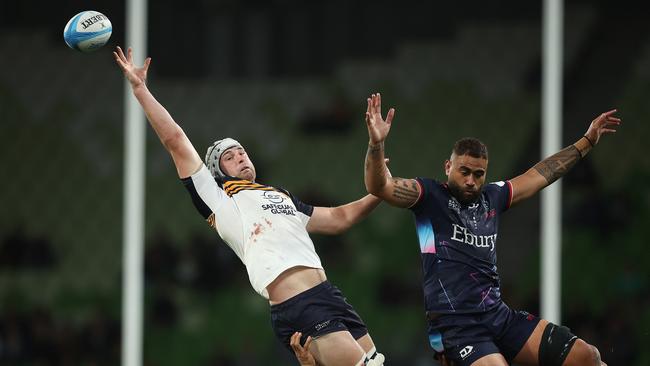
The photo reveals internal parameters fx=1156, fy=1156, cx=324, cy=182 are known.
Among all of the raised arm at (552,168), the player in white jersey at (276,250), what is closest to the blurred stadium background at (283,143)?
the raised arm at (552,168)

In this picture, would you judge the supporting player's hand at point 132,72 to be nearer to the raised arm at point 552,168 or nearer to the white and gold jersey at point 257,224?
the white and gold jersey at point 257,224

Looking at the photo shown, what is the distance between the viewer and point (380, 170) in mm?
5527

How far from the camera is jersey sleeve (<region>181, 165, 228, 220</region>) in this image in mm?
5914

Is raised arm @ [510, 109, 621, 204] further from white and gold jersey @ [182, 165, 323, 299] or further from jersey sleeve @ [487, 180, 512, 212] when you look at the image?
white and gold jersey @ [182, 165, 323, 299]

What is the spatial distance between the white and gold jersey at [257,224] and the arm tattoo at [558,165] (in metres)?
1.29

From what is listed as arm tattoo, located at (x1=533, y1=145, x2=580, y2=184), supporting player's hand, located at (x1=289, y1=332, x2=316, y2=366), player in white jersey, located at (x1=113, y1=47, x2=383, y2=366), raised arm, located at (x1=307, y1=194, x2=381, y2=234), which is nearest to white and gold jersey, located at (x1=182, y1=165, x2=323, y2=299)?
player in white jersey, located at (x1=113, y1=47, x2=383, y2=366)

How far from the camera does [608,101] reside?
12562 mm

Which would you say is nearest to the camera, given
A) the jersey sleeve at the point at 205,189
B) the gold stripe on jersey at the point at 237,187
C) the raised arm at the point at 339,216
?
the jersey sleeve at the point at 205,189

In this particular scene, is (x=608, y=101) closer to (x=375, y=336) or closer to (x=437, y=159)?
(x=437, y=159)

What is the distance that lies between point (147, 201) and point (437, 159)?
132 inches

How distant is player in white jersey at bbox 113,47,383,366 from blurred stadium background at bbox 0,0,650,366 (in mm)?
6075

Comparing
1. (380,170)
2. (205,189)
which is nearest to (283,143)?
(205,189)

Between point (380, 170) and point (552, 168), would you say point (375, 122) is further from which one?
point (552, 168)

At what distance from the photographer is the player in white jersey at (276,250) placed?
5672 millimetres
